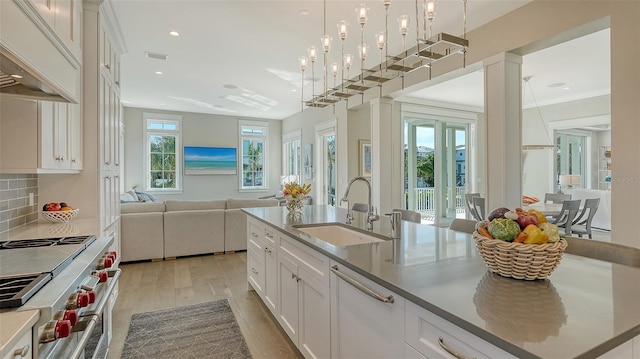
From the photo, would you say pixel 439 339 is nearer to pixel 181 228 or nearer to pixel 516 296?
pixel 516 296

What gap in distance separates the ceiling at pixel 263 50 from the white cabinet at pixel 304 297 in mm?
2403

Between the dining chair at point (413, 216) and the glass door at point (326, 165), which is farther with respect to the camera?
the glass door at point (326, 165)

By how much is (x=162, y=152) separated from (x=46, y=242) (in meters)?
7.02

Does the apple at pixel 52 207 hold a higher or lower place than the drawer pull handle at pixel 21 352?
higher

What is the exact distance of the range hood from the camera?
129cm

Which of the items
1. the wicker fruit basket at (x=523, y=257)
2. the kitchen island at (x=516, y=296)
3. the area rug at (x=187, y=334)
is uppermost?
the wicker fruit basket at (x=523, y=257)

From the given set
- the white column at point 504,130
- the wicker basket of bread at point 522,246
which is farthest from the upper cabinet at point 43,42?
the white column at point 504,130

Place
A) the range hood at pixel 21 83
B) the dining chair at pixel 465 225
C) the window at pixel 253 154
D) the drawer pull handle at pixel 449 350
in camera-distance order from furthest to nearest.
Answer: the window at pixel 253 154, the dining chair at pixel 465 225, the range hood at pixel 21 83, the drawer pull handle at pixel 449 350

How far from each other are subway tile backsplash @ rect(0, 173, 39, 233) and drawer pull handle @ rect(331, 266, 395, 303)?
2.14 m

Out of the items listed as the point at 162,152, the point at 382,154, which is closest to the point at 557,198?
the point at 382,154

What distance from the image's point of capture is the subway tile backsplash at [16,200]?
205 cm

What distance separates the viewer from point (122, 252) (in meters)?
4.43

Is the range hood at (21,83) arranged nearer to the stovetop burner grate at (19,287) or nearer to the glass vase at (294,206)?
the stovetop burner grate at (19,287)

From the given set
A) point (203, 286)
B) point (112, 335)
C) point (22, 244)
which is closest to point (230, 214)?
point (203, 286)
